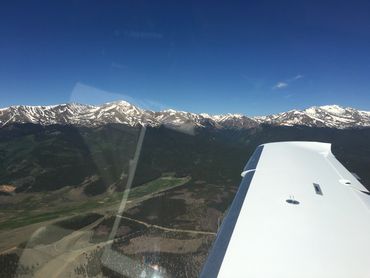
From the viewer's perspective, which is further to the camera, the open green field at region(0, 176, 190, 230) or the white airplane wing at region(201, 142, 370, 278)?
the open green field at region(0, 176, 190, 230)

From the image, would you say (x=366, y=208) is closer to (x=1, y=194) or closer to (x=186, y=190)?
(x=186, y=190)

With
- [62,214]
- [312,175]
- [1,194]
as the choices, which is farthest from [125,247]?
[1,194]

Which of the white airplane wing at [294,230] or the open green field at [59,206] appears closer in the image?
the white airplane wing at [294,230]

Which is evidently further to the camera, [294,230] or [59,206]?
[59,206]

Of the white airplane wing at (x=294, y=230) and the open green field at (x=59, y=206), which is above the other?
the white airplane wing at (x=294, y=230)

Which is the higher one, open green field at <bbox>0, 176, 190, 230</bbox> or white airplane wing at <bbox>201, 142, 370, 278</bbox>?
white airplane wing at <bbox>201, 142, 370, 278</bbox>
